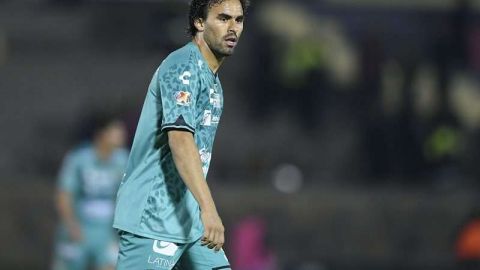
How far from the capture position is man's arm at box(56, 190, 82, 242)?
38.8 feet

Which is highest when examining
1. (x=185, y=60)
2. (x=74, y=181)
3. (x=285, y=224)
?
(x=185, y=60)

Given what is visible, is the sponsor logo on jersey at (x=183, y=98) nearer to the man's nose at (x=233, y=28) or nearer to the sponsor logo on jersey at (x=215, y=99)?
the sponsor logo on jersey at (x=215, y=99)

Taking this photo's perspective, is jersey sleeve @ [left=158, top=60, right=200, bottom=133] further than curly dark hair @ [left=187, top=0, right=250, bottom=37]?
No

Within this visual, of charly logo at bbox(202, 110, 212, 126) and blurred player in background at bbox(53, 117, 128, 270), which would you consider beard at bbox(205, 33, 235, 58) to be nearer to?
charly logo at bbox(202, 110, 212, 126)

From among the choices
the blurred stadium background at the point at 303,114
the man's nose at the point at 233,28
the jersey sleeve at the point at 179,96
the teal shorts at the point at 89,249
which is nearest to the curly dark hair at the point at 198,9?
the man's nose at the point at 233,28

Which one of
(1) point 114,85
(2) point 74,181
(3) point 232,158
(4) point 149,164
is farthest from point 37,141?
(4) point 149,164

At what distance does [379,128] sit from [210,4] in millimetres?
9735

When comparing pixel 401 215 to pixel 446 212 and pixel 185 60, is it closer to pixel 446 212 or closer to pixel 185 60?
pixel 446 212

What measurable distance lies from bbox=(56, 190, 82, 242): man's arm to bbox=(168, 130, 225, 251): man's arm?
672 centimetres

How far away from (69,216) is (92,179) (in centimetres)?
50

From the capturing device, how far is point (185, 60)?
5.38m

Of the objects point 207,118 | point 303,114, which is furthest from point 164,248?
point 303,114

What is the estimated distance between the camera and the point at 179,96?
17.4ft

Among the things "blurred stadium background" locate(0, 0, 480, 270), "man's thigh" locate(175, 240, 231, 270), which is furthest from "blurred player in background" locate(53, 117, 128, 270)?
"man's thigh" locate(175, 240, 231, 270)
